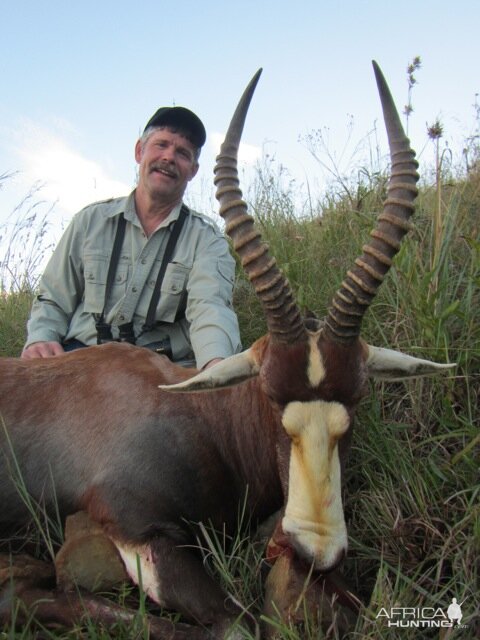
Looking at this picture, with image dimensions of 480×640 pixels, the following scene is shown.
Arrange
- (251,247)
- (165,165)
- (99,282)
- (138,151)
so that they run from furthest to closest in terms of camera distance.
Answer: (138,151)
(165,165)
(99,282)
(251,247)

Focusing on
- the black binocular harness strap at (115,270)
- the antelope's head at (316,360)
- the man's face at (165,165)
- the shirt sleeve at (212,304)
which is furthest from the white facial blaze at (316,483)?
the man's face at (165,165)

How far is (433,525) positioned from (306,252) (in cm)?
328

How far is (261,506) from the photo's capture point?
332cm

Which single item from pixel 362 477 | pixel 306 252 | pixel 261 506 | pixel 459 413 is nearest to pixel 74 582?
pixel 261 506

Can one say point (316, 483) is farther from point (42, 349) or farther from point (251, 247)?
point (42, 349)

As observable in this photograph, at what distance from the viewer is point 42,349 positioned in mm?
4926

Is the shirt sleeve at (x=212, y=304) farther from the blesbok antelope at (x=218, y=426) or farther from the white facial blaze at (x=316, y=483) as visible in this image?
the white facial blaze at (x=316, y=483)

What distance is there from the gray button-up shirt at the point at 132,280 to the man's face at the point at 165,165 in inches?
7.3

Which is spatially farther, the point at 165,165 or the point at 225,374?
the point at 165,165

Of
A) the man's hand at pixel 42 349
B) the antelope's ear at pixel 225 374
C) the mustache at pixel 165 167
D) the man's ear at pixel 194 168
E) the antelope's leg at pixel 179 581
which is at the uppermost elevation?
the man's ear at pixel 194 168

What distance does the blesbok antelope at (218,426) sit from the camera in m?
2.71

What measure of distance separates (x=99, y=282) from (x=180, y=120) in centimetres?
162

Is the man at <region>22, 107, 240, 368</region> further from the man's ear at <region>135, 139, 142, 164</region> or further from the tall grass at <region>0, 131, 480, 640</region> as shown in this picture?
the tall grass at <region>0, 131, 480, 640</region>

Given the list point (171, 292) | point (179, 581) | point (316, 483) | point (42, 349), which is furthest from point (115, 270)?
point (316, 483)
